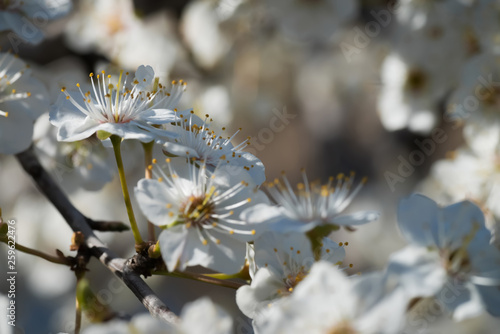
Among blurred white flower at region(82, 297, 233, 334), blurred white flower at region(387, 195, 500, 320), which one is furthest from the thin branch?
blurred white flower at region(387, 195, 500, 320)

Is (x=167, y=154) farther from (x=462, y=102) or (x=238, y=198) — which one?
(x=462, y=102)

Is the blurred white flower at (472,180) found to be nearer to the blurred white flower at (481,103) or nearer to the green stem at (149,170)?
the blurred white flower at (481,103)

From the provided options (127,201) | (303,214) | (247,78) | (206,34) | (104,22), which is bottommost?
(303,214)

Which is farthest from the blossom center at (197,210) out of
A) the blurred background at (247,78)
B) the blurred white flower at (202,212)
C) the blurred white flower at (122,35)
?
the blurred white flower at (122,35)

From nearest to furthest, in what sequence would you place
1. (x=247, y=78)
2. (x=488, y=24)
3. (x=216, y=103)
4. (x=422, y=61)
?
1. (x=488, y=24)
2. (x=422, y=61)
3. (x=216, y=103)
4. (x=247, y=78)

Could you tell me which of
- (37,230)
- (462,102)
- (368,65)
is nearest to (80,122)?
(462,102)

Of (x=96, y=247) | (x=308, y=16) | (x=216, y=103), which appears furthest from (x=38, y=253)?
(x=216, y=103)

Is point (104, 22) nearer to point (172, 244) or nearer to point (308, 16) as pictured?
point (308, 16)

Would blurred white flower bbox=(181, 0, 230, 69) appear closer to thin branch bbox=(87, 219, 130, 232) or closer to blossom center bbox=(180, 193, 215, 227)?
thin branch bbox=(87, 219, 130, 232)
